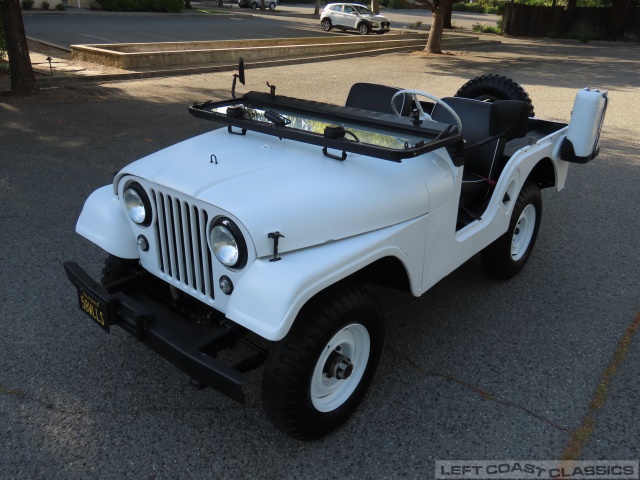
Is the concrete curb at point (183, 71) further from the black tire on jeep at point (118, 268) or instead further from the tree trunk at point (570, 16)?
the tree trunk at point (570, 16)

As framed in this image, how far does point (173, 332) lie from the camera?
262 cm

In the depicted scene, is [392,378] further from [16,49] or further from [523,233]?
[16,49]

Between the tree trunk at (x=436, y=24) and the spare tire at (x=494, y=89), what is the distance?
45.3 ft

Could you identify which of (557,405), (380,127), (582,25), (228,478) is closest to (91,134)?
(380,127)

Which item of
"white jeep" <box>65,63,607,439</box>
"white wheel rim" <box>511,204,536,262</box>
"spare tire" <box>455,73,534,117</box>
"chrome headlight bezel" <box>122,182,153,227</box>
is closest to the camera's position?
"white jeep" <box>65,63,607,439</box>

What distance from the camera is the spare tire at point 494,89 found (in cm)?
497

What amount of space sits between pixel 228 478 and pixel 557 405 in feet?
5.79

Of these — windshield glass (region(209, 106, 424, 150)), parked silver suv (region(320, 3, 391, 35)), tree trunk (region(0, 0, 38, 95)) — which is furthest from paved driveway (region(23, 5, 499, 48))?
windshield glass (region(209, 106, 424, 150))

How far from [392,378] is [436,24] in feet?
57.0

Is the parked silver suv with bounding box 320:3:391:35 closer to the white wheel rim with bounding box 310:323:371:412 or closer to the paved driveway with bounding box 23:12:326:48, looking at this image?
the paved driveway with bounding box 23:12:326:48

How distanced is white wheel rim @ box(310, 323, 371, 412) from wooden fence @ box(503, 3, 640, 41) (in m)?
31.1

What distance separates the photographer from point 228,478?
8.30 ft

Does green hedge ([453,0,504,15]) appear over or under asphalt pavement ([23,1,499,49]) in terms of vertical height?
over

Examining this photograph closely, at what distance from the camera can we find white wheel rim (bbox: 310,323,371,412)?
264cm
